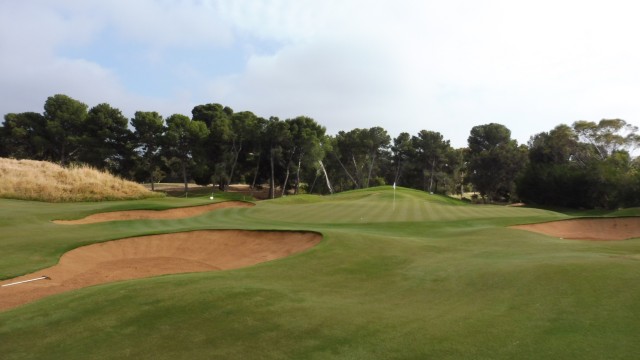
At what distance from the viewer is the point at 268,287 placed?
916 cm

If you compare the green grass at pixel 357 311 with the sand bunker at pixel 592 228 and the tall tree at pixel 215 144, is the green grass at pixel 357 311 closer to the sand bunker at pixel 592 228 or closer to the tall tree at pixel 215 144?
the sand bunker at pixel 592 228

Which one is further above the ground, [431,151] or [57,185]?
[431,151]

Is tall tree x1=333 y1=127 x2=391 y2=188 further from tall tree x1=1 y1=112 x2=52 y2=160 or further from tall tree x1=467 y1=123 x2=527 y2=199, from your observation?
tall tree x1=1 y1=112 x2=52 y2=160

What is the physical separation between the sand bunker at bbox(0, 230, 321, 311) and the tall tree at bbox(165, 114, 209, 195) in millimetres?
44257

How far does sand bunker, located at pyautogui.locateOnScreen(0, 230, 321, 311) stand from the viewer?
1262 cm

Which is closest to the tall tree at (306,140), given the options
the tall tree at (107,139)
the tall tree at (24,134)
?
the tall tree at (107,139)

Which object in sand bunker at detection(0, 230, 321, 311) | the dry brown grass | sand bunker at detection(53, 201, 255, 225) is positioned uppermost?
the dry brown grass

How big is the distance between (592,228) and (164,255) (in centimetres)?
2342

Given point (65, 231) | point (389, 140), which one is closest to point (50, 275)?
point (65, 231)

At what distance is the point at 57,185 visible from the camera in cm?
3192

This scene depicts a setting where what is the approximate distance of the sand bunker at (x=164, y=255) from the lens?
41.4ft

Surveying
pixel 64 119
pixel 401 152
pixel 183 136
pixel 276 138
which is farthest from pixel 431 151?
pixel 64 119

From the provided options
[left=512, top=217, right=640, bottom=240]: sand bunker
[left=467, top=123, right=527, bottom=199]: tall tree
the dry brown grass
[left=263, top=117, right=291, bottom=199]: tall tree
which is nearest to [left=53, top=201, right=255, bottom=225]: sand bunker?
the dry brown grass

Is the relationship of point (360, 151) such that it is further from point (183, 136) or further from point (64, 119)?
point (64, 119)
